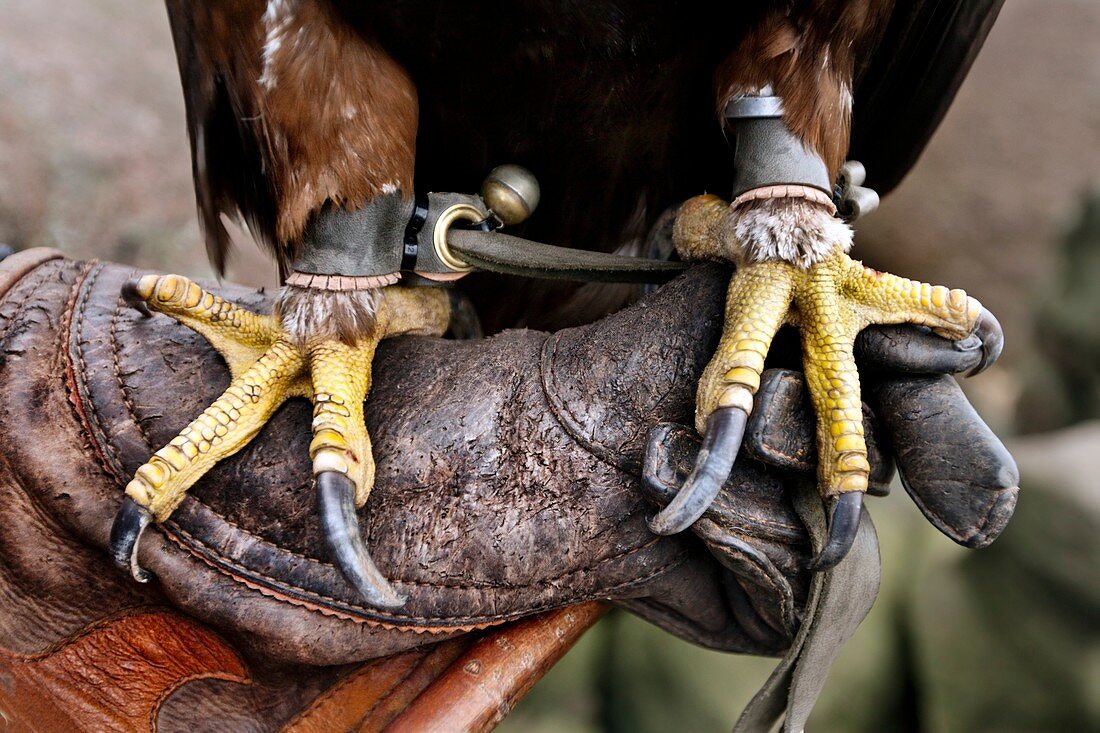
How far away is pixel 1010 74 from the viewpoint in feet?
13.8

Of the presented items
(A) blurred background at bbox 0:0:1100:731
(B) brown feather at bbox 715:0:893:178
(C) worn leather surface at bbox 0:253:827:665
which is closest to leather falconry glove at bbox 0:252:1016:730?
(C) worn leather surface at bbox 0:253:827:665

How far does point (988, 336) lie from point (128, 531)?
888mm

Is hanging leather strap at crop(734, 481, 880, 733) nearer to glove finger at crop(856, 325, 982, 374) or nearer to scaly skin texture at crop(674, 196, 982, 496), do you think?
scaly skin texture at crop(674, 196, 982, 496)

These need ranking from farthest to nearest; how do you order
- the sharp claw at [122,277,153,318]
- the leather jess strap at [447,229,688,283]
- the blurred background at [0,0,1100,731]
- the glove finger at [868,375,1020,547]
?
the blurred background at [0,0,1100,731] < the leather jess strap at [447,229,688,283] < the sharp claw at [122,277,153,318] < the glove finger at [868,375,1020,547]

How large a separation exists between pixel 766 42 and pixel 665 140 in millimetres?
285

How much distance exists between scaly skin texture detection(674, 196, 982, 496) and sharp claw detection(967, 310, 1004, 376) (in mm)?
11

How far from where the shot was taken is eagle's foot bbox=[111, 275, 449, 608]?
0.82 metres

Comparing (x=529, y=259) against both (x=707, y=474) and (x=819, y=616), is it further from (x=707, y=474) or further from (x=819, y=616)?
(x=819, y=616)

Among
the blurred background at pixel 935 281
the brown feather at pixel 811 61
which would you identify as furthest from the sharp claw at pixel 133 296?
the blurred background at pixel 935 281

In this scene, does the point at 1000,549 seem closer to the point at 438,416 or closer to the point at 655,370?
the point at 655,370

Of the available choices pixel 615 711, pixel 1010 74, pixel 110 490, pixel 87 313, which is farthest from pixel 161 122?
pixel 1010 74

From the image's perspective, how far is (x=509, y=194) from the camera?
3.55 feet

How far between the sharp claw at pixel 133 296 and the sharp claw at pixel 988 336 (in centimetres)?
89

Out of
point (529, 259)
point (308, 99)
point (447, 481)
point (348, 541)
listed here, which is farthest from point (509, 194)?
point (348, 541)
